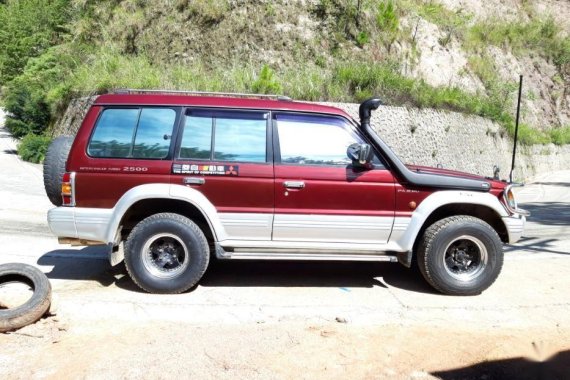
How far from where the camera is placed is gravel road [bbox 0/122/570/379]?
12.1 feet

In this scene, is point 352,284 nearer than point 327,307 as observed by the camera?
No

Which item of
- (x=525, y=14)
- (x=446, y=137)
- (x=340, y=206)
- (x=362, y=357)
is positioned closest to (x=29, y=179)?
(x=340, y=206)

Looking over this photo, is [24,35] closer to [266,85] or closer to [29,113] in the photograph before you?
[29,113]

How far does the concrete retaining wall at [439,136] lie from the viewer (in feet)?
60.1

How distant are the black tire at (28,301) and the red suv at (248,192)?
608 millimetres

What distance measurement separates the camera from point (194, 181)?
5.18 m

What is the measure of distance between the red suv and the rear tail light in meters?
0.01

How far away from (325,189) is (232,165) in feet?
3.43

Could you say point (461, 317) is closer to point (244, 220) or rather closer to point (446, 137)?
point (244, 220)

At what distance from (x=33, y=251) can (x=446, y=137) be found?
16730mm

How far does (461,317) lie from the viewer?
4.83 metres

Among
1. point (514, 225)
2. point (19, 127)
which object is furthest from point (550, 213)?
point (19, 127)

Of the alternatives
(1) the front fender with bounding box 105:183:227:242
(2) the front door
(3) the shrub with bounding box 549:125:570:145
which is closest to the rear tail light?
(1) the front fender with bounding box 105:183:227:242

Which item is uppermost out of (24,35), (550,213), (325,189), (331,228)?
(24,35)
